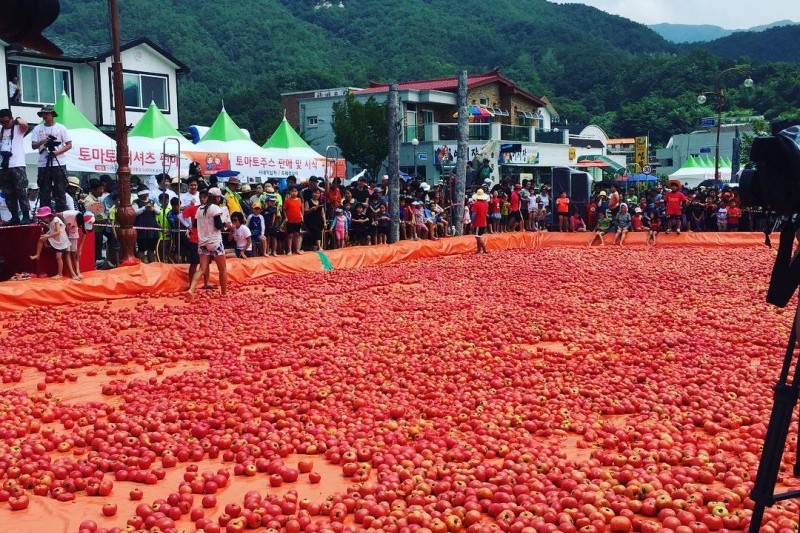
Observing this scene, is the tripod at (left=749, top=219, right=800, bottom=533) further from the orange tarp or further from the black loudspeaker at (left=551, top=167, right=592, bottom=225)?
the black loudspeaker at (left=551, top=167, right=592, bottom=225)

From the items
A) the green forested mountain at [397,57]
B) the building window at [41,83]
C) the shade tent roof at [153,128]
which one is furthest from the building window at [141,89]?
the green forested mountain at [397,57]

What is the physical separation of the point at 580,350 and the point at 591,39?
357ft

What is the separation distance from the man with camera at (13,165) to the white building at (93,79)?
17802mm

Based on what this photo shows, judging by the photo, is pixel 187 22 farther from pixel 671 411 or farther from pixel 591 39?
pixel 671 411

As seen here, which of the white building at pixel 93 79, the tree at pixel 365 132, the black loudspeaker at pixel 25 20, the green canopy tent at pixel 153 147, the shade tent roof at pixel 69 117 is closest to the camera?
the black loudspeaker at pixel 25 20

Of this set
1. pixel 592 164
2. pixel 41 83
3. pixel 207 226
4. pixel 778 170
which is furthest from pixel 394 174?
pixel 592 164

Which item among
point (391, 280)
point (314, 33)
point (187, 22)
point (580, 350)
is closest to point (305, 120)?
point (187, 22)

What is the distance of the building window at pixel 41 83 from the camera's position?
97.0 ft

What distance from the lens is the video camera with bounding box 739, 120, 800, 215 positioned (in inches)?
122

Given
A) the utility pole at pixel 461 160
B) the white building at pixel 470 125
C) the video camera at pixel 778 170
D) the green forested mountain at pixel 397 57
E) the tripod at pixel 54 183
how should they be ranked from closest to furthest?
1. the video camera at pixel 778 170
2. the tripod at pixel 54 183
3. the utility pole at pixel 461 160
4. the white building at pixel 470 125
5. the green forested mountain at pixel 397 57

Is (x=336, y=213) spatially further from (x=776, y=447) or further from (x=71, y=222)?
(x=776, y=447)

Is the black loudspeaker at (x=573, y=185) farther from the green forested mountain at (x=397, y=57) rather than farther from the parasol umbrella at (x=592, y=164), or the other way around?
the green forested mountain at (x=397, y=57)

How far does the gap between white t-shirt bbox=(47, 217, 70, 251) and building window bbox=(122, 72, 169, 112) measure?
22597 mm

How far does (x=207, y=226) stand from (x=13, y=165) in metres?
3.30
